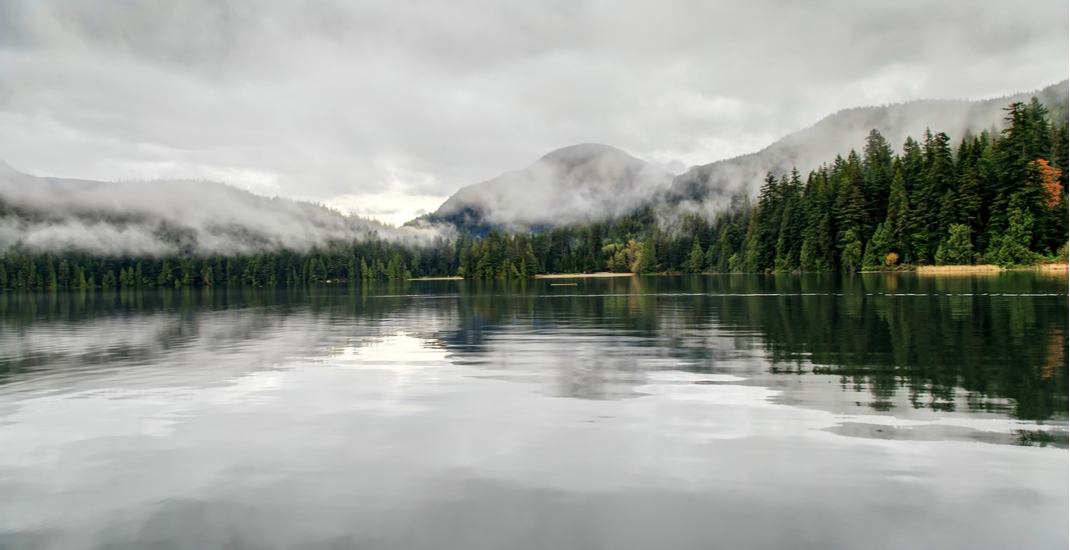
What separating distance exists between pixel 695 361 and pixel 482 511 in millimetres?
14938

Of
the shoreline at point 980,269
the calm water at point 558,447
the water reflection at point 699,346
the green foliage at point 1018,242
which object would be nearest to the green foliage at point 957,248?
the shoreline at point 980,269

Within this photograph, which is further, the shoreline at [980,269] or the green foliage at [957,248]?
the green foliage at [957,248]

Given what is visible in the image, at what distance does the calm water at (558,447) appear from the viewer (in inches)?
336

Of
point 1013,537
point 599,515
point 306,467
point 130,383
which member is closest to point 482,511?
point 599,515

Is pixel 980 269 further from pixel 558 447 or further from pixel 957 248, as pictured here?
pixel 558 447

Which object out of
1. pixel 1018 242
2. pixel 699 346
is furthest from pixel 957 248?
pixel 699 346

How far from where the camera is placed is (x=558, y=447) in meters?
12.2

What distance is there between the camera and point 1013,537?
7824 millimetres

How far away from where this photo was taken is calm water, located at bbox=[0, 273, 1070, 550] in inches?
336

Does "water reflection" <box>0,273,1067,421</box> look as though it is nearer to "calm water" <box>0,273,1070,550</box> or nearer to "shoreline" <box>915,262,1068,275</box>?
"calm water" <box>0,273,1070,550</box>

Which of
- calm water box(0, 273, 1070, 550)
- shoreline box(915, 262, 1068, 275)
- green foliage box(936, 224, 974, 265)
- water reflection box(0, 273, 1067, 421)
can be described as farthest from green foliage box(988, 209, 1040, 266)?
calm water box(0, 273, 1070, 550)

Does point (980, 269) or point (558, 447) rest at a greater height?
point (980, 269)

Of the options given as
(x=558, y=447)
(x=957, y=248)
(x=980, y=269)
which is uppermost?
(x=957, y=248)

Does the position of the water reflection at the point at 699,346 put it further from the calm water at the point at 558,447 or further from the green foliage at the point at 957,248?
the green foliage at the point at 957,248
